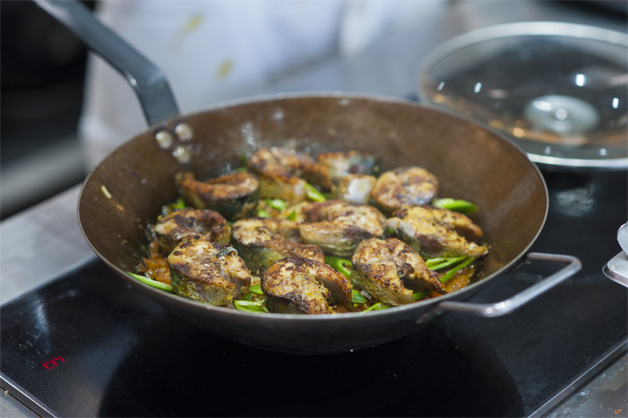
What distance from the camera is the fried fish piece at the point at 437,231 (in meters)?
1.42

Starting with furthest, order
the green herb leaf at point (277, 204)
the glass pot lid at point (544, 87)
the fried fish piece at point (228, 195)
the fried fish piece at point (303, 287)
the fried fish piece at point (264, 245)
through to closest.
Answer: the glass pot lid at point (544, 87) → the green herb leaf at point (277, 204) → the fried fish piece at point (228, 195) → the fried fish piece at point (264, 245) → the fried fish piece at point (303, 287)

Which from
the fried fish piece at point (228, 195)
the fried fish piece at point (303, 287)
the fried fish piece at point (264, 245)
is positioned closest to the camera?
the fried fish piece at point (303, 287)

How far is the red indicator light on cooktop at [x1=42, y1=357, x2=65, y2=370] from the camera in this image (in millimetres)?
1311

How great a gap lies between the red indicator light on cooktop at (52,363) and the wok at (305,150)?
0.24 m

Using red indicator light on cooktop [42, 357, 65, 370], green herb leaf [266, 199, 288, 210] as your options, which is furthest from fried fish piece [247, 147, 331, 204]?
red indicator light on cooktop [42, 357, 65, 370]

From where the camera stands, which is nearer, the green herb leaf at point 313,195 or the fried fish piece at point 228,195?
the fried fish piece at point 228,195

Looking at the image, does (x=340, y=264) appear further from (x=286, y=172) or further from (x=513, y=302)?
(x=513, y=302)

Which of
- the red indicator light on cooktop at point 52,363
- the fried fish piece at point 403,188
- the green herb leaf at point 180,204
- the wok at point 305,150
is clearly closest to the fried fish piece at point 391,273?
the wok at point 305,150

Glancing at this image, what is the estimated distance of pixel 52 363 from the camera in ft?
4.33

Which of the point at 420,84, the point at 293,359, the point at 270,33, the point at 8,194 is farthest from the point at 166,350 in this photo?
the point at 8,194

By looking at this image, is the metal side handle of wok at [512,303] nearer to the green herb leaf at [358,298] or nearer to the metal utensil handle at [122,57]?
the green herb leaf at [358,298]

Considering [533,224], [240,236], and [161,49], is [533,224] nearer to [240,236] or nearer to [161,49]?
[240,236]

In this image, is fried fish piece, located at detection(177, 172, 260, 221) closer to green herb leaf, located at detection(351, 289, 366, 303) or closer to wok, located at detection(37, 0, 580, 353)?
wok, located at detection(37, 0, 580, 353)

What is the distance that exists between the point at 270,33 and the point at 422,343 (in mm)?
1931
